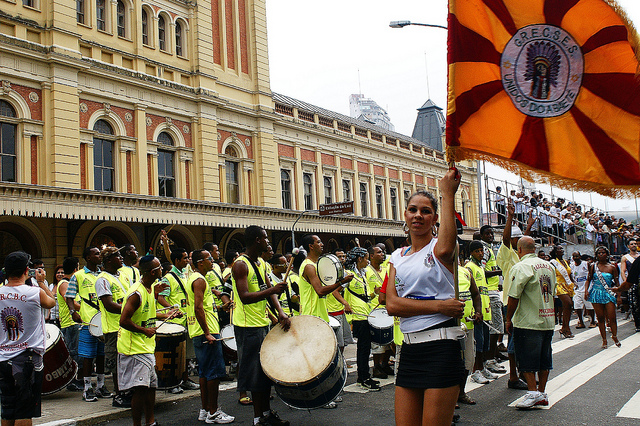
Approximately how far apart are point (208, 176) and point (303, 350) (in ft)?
66.2

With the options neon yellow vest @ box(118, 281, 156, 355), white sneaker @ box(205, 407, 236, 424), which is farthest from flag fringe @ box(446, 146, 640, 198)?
white sneaker @ box(205, 407, 236, 424)

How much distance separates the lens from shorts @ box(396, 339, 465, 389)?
12.8 ft

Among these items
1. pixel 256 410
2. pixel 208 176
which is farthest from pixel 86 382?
pixel 208 176

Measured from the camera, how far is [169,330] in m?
7.58

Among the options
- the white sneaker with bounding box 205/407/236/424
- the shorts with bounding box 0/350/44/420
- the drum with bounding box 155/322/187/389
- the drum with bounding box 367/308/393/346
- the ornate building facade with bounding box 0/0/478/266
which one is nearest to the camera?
the shorts with bounding box 0/350/44/420

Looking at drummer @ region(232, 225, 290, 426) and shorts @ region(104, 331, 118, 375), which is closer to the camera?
drummer @ region(232, 225, 290, 426)

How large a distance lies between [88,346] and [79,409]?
1.36 meters

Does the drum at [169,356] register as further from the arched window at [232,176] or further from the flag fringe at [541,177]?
the arched window at [232,176]

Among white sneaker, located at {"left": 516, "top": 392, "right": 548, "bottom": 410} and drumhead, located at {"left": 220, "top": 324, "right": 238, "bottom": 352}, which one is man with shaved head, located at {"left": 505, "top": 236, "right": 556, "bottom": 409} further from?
drumhead, located at {"left": 220, "top": 324, "right": 238, "bottom": 352}

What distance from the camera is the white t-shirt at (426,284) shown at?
159 inches

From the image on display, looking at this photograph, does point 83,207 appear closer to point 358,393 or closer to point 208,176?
point 208,176

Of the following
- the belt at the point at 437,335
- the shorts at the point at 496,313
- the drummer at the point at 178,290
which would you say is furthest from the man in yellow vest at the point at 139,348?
the shorts at the point at 496,313

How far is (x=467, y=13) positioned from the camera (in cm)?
488

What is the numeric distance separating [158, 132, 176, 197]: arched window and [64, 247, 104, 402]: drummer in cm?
1548
